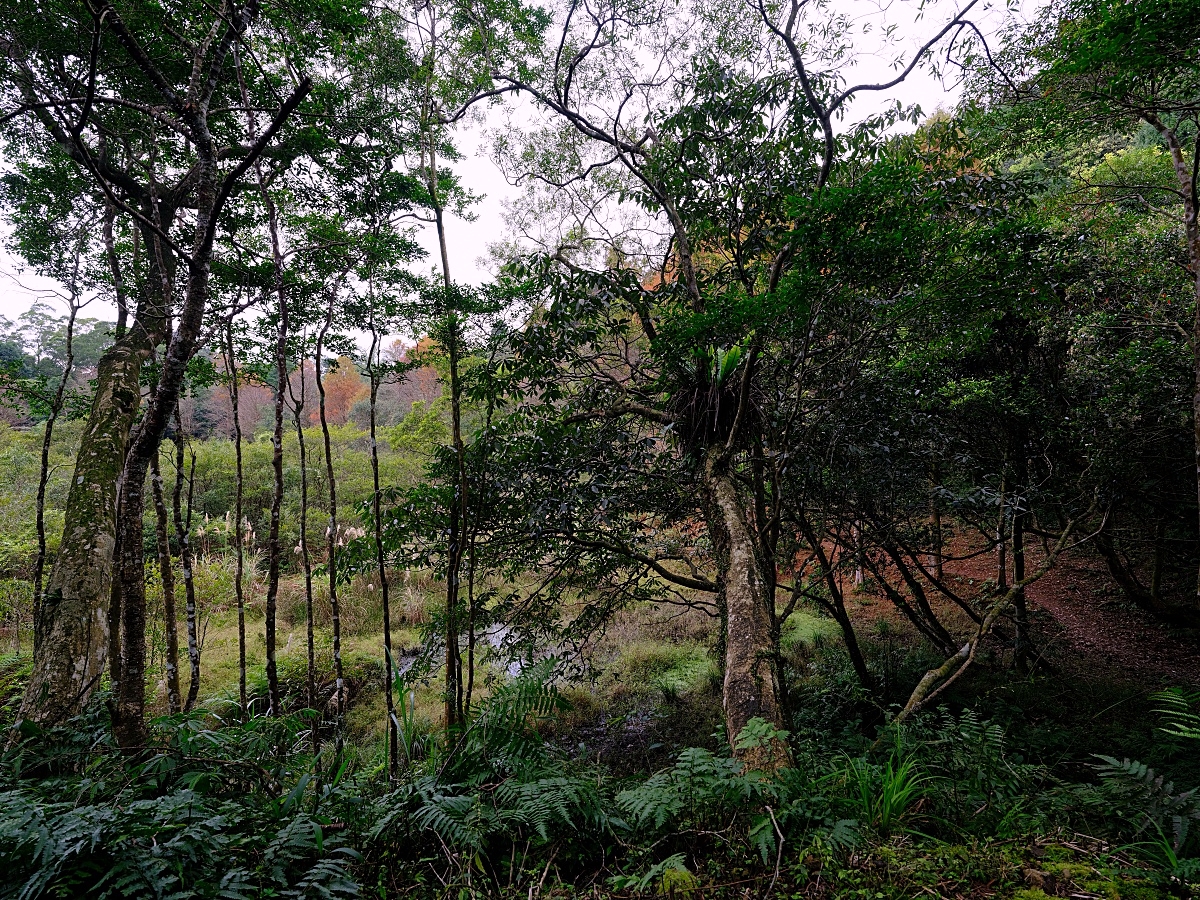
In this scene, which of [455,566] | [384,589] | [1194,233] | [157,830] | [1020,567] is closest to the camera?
[157,830]

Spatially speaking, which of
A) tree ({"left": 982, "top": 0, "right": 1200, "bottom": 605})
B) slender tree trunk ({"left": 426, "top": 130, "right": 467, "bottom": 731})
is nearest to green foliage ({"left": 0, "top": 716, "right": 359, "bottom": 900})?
slender tree trunk ({"left": 426, "top": 130, "right": 467, "bottom": 731})

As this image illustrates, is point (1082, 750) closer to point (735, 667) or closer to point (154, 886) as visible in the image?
point (735, 667)

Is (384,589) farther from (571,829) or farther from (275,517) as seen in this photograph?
(571,829)

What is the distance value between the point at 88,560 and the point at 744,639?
21.9ft

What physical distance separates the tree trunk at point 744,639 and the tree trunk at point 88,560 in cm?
578

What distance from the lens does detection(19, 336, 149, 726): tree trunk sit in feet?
16.1

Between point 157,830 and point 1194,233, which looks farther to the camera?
point 1194,233

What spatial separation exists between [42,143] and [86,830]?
7.66 m

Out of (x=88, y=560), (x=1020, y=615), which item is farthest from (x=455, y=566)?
(x=1020, y=615)

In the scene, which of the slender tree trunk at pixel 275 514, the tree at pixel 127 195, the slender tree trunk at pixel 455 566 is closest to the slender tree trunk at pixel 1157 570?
the slender tree trunk at pixel 455 566

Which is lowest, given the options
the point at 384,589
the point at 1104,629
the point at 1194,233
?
the point at 1104,629

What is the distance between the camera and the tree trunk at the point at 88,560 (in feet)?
16.1

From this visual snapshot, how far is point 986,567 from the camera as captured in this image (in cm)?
1070

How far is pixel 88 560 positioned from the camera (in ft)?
17.1
